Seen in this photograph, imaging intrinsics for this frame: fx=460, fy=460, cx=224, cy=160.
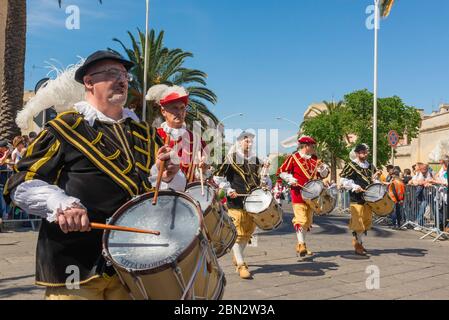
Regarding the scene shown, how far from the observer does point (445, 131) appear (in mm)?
34188

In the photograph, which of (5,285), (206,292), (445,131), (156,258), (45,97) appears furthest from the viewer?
(445,131)

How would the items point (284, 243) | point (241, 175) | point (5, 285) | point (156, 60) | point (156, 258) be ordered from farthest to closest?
point (156, 60), point (284, 243), point (241, 175), point (5, 285), point (156, 258)

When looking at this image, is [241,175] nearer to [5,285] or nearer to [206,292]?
[5,285]

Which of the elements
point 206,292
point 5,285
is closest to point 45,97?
point 206,292

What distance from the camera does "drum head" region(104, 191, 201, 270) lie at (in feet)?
7.14

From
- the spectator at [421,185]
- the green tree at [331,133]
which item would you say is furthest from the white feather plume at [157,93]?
the green tree at [331,133]

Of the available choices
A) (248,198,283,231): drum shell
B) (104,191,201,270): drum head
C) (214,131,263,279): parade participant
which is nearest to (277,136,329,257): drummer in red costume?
(214,131,263,279): parade participant

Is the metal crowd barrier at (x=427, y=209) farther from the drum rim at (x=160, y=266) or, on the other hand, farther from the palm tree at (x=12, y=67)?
the palm tree at (x=12, y=67)

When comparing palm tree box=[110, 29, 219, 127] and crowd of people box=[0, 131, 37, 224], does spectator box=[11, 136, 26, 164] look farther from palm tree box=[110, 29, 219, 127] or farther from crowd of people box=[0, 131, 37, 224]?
palm tree box=[110, 29, 219, 127]

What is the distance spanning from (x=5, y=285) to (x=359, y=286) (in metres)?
4.12

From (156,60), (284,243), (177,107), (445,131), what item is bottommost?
(284,243)

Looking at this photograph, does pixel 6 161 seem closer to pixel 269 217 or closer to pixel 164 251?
pixel 269 217

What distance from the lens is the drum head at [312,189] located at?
7301 mm

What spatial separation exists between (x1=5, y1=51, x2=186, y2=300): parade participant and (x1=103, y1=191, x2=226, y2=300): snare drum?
18cm
